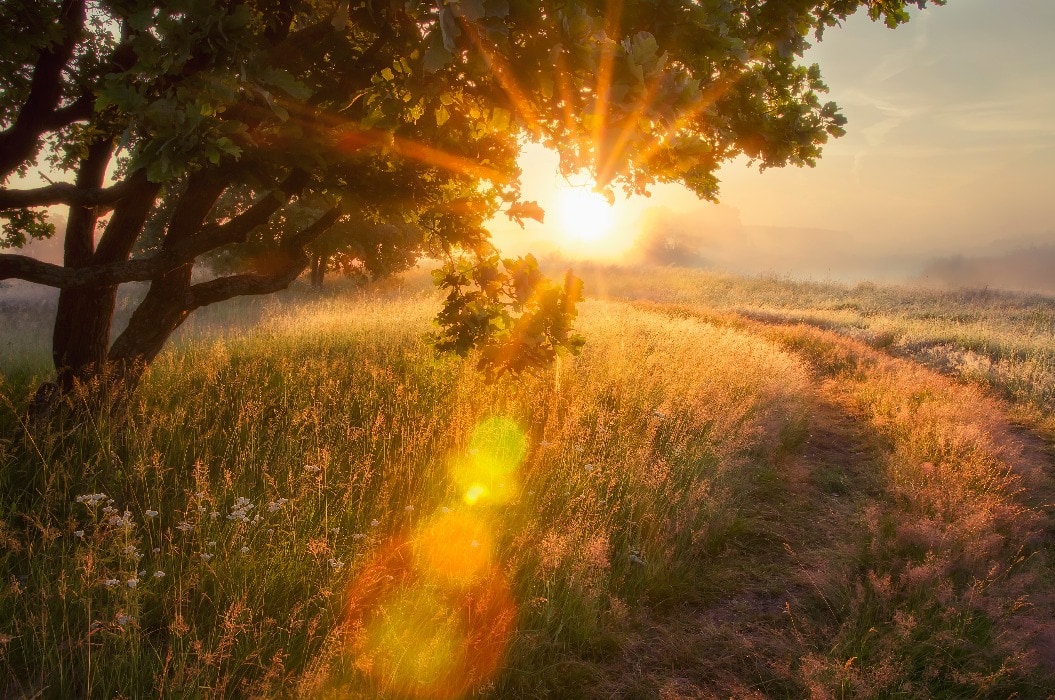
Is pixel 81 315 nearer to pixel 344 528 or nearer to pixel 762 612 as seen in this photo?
pixel 344 528

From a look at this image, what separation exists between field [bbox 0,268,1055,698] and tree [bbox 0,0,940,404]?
1.06m

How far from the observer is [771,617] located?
409 cm

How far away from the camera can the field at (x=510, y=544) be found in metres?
3.08

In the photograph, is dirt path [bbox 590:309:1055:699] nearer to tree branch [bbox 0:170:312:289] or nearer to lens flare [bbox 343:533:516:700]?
lens flare [bbox 343:533:516:700]

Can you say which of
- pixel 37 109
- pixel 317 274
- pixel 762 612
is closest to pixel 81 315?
pixel 37 109

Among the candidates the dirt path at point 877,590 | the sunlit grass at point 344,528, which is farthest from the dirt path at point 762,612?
the sunlit grass at point 344,528

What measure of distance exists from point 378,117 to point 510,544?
3.08 metres

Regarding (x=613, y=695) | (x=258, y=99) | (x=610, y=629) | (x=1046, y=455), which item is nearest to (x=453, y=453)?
(x=610, y=629)

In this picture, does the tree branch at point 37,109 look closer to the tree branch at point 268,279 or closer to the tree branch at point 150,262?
the tree branch at point 150,262

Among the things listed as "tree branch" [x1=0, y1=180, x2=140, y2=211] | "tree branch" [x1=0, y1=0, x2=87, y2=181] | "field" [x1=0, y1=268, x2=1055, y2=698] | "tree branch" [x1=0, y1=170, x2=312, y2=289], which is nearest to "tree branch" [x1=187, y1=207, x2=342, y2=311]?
"tree branch" [x1=0, y1=170, x2=312, y2=289]

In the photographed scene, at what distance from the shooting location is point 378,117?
12.3 ft

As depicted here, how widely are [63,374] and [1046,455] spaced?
1177 cm

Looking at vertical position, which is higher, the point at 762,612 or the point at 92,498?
the point at 92,498

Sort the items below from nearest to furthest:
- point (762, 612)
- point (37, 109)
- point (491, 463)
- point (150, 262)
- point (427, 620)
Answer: point (427, 620)
point (762, 612)
point (150, 262)
point (37, 109)
point (491, 463)
